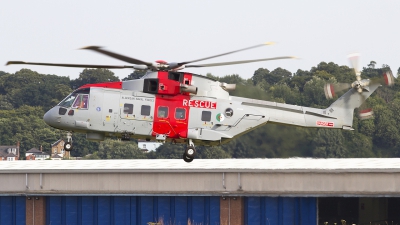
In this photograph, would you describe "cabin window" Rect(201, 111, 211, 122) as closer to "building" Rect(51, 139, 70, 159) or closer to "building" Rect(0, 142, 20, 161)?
"building" Rect(51, 139, 70, 159)

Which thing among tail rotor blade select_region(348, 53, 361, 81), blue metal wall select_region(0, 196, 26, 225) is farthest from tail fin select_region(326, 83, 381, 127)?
blue metal wall select_region(0, 196, 26, 225)

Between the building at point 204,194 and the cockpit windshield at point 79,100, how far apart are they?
15.8 ft

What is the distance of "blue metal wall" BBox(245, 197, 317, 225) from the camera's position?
4100cm

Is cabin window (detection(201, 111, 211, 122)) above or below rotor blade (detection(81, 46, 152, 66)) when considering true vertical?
below

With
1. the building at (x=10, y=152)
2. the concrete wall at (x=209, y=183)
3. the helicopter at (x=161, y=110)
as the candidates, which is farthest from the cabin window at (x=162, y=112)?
the building at (x=10, y=152)

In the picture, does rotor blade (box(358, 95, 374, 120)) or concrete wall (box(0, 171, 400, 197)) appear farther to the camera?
concrete wall (box(0, 171, 400, 197))

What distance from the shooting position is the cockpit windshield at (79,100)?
39125mm

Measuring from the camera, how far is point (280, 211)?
41.3 m

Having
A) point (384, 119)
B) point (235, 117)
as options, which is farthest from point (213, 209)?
point (384, 119)

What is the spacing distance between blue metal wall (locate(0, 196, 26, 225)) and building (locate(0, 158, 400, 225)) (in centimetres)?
5

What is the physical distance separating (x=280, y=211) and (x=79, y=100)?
9.78 m

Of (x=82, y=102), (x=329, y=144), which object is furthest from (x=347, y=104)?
(x=329, y=144)

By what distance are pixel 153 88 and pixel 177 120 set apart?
5.28ft

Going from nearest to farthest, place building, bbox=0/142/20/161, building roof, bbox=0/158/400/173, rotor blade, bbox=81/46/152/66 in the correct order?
1. rotor blade, bbox=81/46/152/66
2. building roof, bbox=0/158/400/173
3. building, bbox=0/142/20/161
